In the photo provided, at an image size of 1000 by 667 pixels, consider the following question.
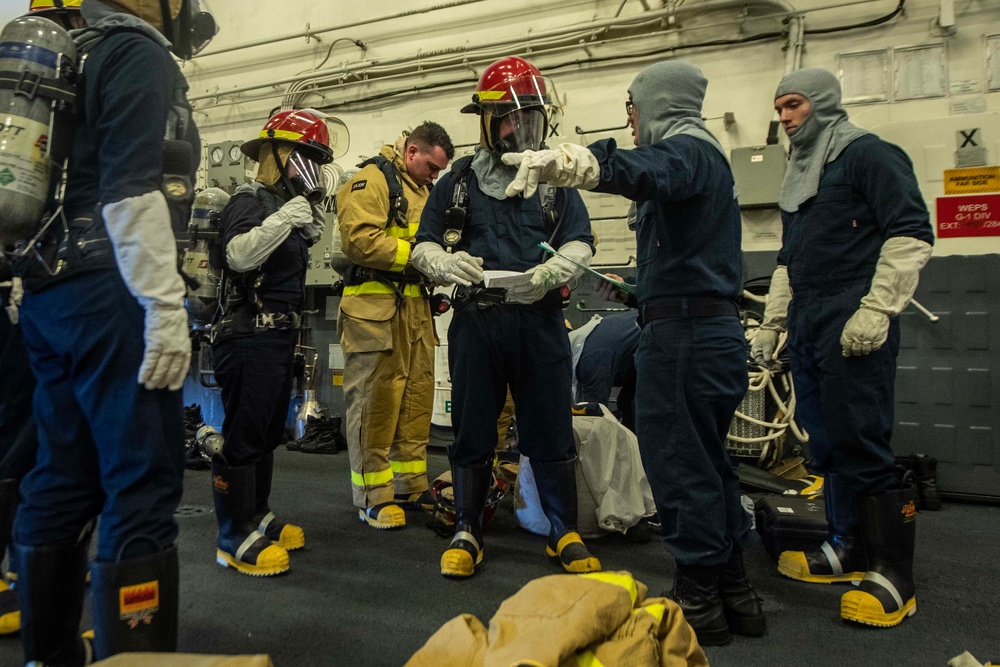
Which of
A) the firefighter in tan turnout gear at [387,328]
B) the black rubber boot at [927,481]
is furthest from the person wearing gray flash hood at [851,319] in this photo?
the firefighter in tan turnout gear at [387,328]

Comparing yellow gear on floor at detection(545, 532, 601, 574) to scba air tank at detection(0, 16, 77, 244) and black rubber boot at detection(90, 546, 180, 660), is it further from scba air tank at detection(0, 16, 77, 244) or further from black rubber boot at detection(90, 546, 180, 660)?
scba air tank at detection(0, 16, 77, 244)

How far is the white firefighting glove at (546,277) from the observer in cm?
230

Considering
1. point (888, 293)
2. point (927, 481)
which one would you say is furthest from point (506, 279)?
point (927, 481)

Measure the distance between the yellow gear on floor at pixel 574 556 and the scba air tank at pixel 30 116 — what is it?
1894mm

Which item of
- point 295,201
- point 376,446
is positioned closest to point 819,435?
point 376,446

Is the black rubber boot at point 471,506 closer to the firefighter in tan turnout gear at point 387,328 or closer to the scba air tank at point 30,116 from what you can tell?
the firefighter in tan turnout gear at point 387,328

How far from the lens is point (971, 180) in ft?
12.8

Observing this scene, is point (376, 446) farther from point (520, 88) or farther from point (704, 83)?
point (704, 83)

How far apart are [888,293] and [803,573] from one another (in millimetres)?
1077

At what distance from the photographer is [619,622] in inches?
51.0

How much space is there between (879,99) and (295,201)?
3833mm

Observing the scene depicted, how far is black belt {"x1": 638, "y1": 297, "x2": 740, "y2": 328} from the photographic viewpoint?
1858 mm

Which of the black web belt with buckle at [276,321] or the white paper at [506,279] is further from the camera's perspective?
the black web belt with buckle at [276,321]

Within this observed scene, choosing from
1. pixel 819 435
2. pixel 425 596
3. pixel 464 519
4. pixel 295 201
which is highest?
pixel 295 201
